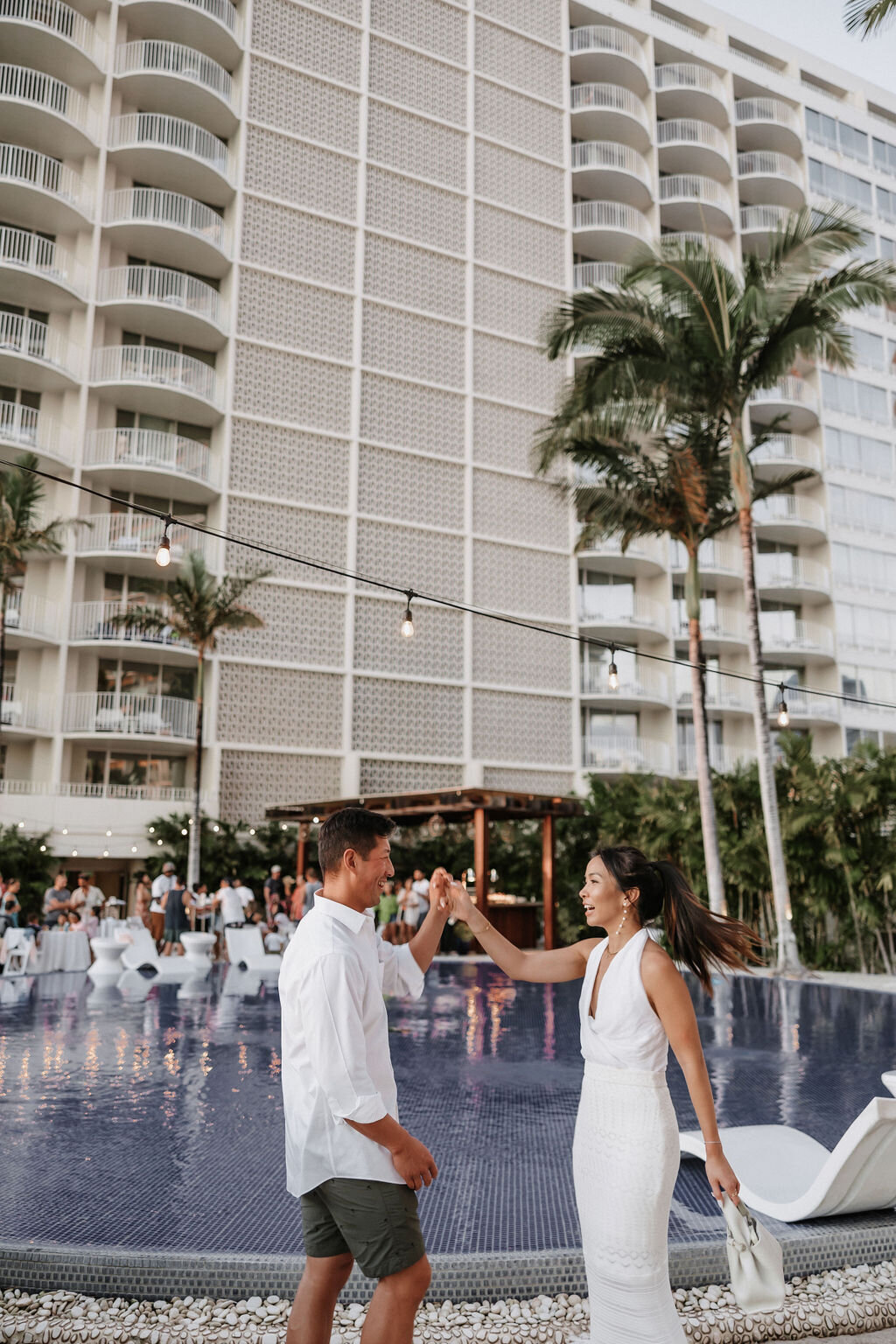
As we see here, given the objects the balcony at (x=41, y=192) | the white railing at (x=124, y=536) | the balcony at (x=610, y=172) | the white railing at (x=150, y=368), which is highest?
the balcony at (x=610, y=172)

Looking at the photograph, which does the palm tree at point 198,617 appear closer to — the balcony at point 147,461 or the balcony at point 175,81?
the balcony at point 147,461

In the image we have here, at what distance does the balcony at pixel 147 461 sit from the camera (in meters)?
26.0

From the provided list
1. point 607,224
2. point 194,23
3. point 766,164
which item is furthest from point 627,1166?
point 766,164

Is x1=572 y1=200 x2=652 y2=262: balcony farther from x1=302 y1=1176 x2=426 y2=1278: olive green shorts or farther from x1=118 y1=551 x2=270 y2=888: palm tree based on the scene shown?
x1=302 y1=1176 x2=426 y2=1278: olive green shorts

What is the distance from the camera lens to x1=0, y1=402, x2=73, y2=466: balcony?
2509 centimetres

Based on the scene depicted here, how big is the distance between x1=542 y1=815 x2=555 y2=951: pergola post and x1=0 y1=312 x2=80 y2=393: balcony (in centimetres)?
1639

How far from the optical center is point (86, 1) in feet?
89.9

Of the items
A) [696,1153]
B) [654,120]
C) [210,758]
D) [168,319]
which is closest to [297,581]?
[210,758]

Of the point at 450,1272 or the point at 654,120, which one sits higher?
the point at 654,120

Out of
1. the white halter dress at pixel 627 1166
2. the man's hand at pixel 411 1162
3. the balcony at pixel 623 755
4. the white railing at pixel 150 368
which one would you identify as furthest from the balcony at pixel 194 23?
the man's hand at pixel 411 1162

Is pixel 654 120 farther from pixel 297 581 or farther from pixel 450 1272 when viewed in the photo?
pixel 450 1272

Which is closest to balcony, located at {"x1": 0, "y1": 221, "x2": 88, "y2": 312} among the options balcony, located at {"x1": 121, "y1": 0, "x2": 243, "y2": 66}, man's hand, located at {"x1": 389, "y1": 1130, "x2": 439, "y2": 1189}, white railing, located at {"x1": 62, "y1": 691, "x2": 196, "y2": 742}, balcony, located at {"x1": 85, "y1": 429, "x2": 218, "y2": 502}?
balcony, located at {"x1": 85, "y1": 429, "x2": 218, "y2": 502}

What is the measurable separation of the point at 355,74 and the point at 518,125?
5.83 meters

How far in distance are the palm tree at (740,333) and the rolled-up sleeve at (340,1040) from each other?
1355 centimetres
